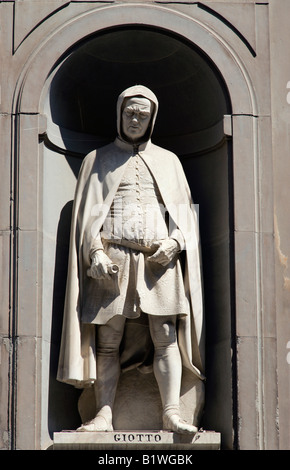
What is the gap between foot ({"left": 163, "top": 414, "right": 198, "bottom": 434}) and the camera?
12383 millimetres

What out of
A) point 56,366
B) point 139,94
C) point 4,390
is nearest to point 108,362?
point 56,366

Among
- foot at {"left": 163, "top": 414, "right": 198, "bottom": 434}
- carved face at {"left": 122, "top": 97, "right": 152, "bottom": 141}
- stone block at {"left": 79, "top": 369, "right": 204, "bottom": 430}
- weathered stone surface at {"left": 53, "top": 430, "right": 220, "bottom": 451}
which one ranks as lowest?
weathered stone surface at {"left": 53, "top": 430, "right": 220, "bottom": 451}

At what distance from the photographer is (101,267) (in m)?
12.7

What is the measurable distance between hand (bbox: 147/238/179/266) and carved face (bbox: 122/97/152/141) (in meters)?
1.09

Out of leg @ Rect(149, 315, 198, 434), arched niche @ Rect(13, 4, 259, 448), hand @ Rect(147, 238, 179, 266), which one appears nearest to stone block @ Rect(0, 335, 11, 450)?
arched niche @ Rect(13, 4, 259, 448)

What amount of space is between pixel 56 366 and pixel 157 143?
2.45 m

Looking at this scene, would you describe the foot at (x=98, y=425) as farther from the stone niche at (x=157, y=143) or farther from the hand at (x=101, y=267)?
the hand at (x=101, y=267)

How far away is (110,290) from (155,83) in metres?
2.29

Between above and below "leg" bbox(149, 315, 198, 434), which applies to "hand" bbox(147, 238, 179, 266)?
above

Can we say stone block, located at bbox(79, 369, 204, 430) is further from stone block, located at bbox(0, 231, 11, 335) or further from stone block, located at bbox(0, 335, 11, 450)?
stone block, located at bbox(0, 231, 11, 335)

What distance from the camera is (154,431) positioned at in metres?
12.7

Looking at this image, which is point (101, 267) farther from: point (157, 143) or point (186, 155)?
point (157, 143)

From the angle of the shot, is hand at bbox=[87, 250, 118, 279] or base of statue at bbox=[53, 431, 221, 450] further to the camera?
hand at bbox=[87, 250, 118, 279]

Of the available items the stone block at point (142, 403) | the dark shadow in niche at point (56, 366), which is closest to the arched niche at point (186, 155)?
Answer: the dark shadow in niche at point (56, 366)
